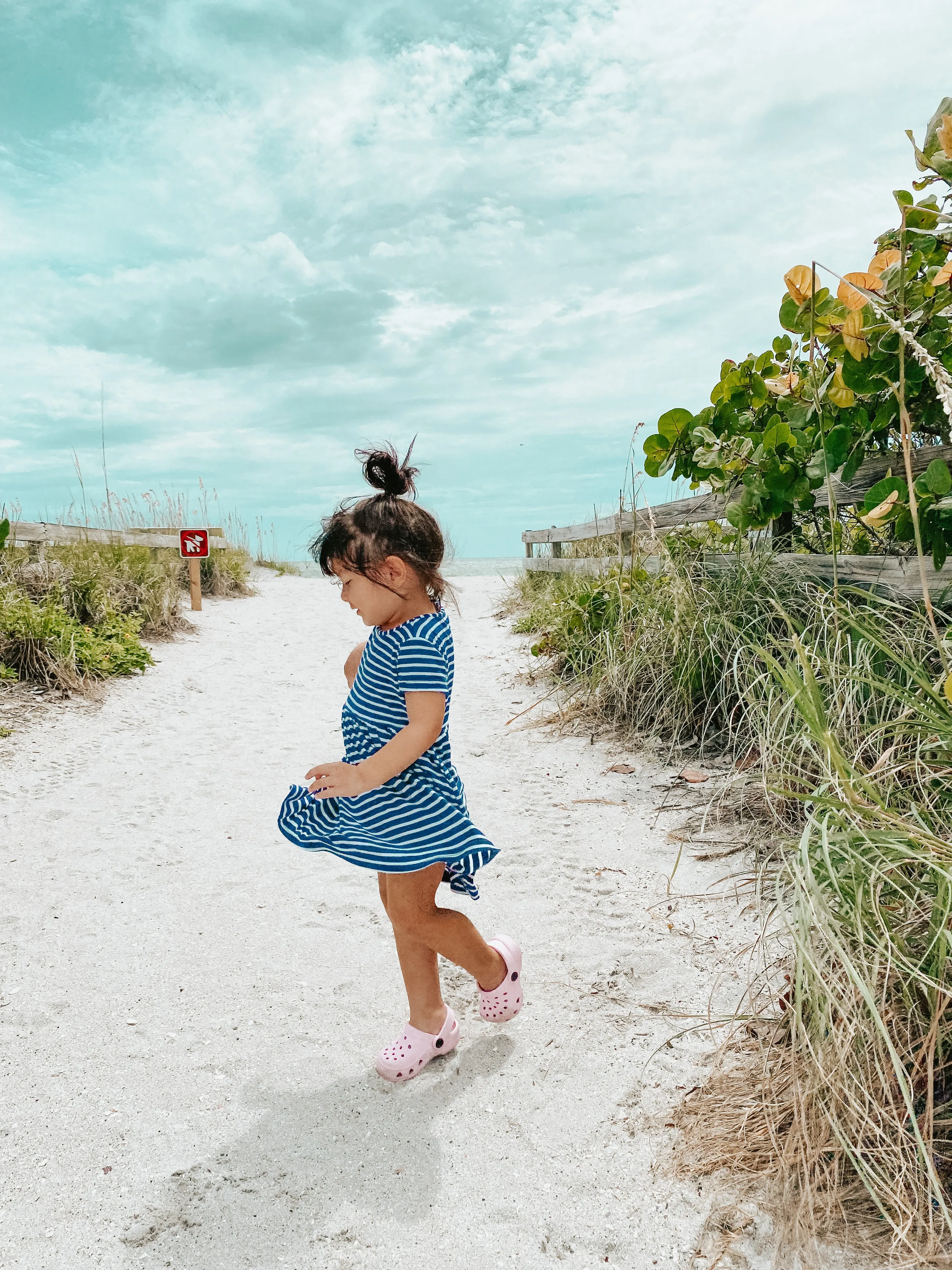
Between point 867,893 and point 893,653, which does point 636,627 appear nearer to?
point 893,653

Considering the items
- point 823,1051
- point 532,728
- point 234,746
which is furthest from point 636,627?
point 823,1051

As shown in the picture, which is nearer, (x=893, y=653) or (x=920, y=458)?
(x=893, y=653)

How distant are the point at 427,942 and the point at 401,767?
50cm

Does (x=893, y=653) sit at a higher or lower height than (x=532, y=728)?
higher

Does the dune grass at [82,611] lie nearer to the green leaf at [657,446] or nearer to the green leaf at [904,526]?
the green leaf at [657,446]

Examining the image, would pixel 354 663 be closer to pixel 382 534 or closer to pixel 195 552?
pixel 382 534

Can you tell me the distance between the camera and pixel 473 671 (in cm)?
733

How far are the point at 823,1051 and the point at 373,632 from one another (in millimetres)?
1320

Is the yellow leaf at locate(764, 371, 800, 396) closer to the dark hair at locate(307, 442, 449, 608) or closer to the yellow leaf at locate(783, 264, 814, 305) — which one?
the yellow leaf at locate(783, 264, 814, 305)

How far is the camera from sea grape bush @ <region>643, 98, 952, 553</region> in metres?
3.13

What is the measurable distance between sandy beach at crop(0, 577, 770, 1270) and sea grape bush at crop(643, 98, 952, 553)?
144cm

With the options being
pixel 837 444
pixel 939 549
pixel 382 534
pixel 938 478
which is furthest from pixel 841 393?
pixel 382 534

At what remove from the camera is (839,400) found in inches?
139

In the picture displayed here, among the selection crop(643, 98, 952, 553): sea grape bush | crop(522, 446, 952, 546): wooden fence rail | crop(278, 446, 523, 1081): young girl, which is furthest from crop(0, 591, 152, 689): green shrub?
crop(278, 446, 523, 1081): young girl
